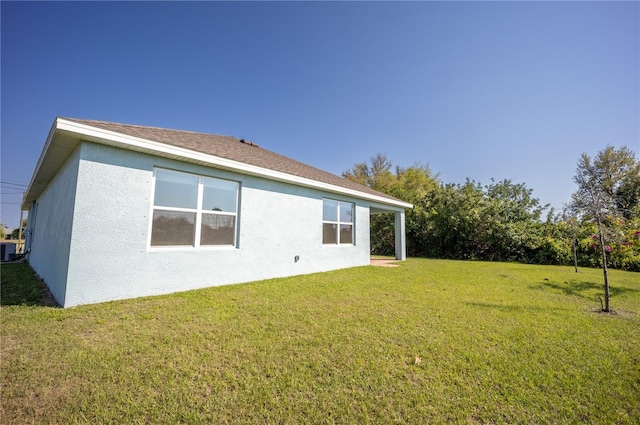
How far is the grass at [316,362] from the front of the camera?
77.1 inches

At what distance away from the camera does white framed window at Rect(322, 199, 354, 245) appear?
9062mm

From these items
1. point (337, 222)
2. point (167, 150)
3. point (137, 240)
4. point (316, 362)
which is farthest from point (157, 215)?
point (337, 222)

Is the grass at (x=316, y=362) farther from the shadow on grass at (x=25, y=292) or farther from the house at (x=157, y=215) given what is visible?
the house at (x=157, y=215)

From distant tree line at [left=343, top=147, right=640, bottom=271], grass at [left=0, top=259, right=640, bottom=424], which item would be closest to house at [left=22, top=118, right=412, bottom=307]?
grass at [left=0, top=259, right=640, bottom=424]

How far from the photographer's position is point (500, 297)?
5555mm

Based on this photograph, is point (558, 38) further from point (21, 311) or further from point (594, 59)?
point (21, 311)

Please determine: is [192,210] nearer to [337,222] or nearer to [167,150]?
[167,150]

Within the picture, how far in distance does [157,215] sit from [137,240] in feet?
2.05

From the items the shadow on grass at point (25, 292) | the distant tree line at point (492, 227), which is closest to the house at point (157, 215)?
the shadow on grass at point (25, 292)

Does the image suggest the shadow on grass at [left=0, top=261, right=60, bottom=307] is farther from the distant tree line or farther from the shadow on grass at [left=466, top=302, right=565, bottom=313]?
the distant tree line

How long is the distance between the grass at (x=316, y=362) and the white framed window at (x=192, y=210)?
4.49 feet

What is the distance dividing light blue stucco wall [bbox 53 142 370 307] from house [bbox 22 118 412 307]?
16 millimetres

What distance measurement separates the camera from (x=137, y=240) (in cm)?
480

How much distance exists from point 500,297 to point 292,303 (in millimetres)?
4737
